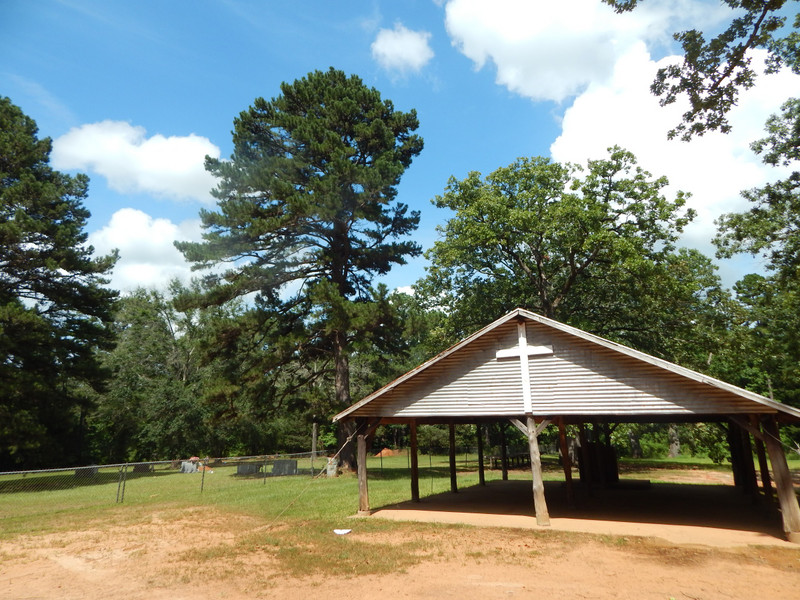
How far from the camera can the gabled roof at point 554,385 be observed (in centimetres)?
999

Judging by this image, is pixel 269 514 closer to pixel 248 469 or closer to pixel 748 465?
pixel 248 469

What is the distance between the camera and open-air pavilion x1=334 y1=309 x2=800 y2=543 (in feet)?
31.6

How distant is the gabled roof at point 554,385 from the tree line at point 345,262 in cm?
982

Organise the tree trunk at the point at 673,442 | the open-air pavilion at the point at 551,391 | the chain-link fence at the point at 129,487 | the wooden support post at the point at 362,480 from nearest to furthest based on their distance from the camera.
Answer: the open-air pavilion at the point at 551,391 < the wooden support post at the point at 362,480 < the chain-link fence at the point at 129,487 < the tree trunk at the point at 673,442

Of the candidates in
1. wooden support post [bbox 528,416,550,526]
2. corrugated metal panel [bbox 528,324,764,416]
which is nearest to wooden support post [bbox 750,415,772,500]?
corrugated metal panel [bbox 528,324,764,416]

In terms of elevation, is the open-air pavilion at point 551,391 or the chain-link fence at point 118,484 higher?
the open-air pavilion at point 551,391

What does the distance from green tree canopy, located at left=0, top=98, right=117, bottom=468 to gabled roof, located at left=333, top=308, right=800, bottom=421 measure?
20.9 metres

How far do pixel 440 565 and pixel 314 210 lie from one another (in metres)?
17.2

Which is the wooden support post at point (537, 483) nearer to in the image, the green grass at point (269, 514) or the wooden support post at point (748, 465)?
the green grass at point (269, 514)

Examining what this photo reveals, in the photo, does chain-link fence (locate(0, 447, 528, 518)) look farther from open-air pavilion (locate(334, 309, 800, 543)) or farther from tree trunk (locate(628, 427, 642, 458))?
tree trunk (locate(628, 427, 642, 458))

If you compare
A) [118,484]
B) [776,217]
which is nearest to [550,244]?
[776,217]

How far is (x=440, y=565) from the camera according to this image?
27.2ft

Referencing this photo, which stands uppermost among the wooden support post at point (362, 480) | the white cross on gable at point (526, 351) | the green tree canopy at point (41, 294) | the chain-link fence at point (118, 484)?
the green tree canopy at point (41, 294)

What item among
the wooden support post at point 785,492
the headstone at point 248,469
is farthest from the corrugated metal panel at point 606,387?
the headstone at point 248,469
